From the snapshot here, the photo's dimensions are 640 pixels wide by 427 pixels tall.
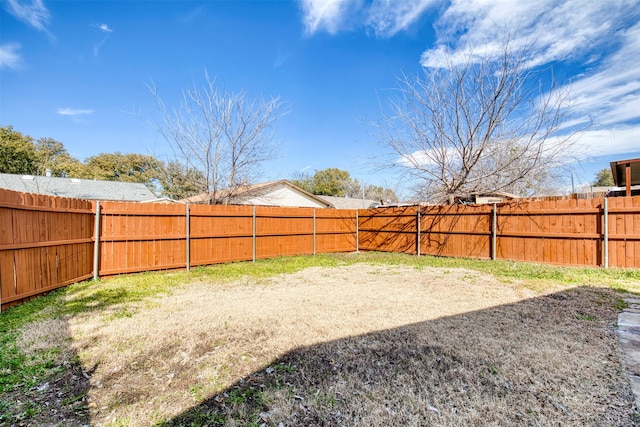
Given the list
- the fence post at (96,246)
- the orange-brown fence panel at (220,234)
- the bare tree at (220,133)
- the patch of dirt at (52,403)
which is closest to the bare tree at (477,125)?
the bare tree at (220,133)

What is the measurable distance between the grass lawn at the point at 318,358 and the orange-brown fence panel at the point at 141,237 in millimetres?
1360

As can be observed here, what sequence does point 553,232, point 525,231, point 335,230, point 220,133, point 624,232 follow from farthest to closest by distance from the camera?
1. point 335,230
2. point 220,133
3. point 525,231
4. point 553,232
5. point 624,232

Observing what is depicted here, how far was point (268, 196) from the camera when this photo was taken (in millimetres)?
15852

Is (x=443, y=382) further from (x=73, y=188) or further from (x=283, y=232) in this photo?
(x=73, y=188)

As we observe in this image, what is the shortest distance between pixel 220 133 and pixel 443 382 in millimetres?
9978

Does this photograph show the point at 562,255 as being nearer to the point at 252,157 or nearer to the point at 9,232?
the point at 252,157

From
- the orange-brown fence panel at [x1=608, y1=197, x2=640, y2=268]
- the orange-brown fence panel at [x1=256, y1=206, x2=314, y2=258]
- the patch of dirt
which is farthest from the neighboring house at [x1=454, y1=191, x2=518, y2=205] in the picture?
the patch of dirt

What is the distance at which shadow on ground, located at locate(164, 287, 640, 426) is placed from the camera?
1.82m

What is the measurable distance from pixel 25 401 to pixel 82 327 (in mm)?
1509

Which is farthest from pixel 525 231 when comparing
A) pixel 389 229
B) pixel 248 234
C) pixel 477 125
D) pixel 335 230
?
pixel 248 234

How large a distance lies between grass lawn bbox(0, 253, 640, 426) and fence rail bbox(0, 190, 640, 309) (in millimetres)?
768

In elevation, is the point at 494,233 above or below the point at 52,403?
above

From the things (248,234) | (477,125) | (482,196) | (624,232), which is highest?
(477,125)

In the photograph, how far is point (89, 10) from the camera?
7.20 metres
